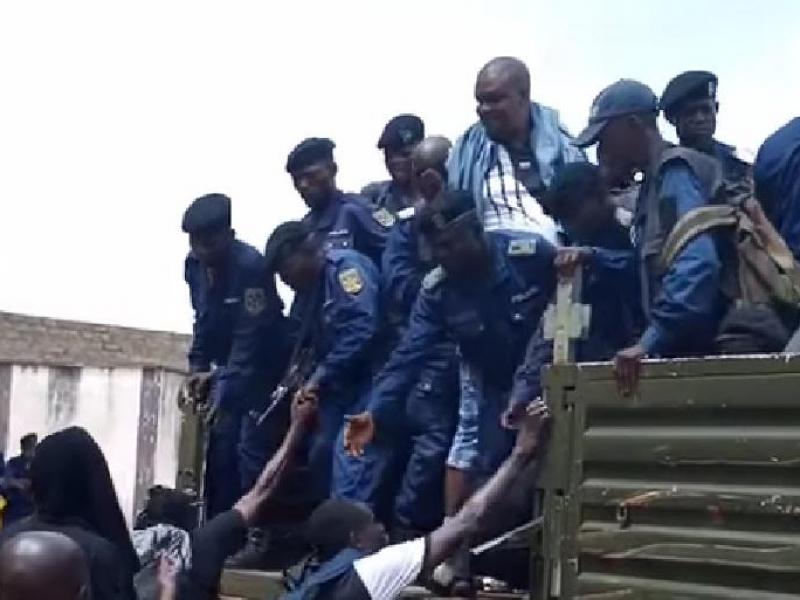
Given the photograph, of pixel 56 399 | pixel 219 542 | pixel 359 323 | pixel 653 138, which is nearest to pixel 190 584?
pixel 219 542

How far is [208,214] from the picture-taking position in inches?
227

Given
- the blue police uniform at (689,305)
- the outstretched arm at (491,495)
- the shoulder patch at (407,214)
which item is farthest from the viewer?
the shoulder patch at (407,214)

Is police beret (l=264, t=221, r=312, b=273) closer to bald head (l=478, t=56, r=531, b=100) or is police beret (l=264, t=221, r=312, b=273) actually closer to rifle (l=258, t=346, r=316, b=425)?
rifle (l=258, t=346, r=316, b=425)

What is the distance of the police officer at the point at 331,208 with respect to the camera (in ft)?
18.7

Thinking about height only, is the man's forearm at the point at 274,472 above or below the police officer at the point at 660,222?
below

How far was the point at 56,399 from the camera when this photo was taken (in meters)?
16.3

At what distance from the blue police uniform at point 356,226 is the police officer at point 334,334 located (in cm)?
27

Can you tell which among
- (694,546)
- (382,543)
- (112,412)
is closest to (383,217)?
(382,543)

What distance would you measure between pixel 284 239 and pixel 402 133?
2.55 feet

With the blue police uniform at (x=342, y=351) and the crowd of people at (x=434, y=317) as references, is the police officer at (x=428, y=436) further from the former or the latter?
the blue police uniform at (x=342, y=351)

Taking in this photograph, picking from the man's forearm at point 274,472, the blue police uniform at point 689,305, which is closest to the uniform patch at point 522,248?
the blue police uniform at point 689,305

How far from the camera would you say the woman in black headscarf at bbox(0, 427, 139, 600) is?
11.8ft

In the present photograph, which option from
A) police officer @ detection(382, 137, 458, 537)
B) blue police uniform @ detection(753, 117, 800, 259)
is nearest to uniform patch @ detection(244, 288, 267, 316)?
police officer @ detection(382, 137, 458, 537)

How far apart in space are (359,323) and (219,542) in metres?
1.06
